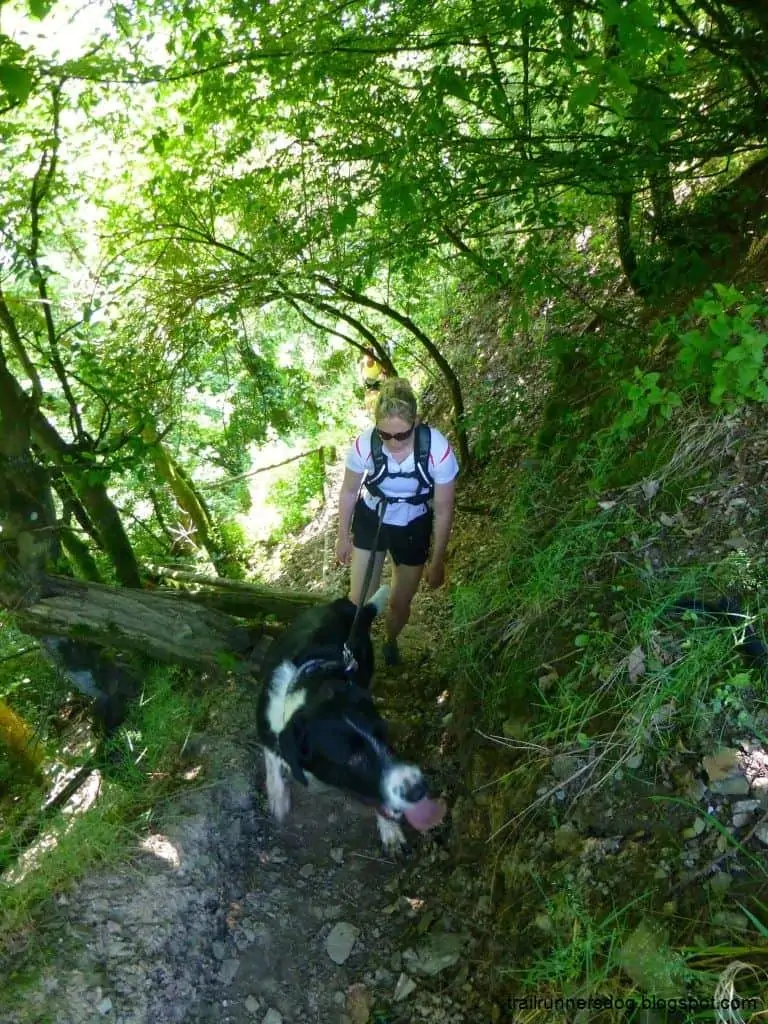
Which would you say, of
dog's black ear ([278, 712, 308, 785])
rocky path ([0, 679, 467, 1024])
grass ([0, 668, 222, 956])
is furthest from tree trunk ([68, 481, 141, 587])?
dog's black ear ([278, 712, 308, 785])

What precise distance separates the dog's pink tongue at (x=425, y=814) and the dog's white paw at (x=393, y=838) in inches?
8.8

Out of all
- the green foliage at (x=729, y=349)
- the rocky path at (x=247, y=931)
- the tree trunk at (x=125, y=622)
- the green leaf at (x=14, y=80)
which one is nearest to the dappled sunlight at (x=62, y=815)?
the rocky path at (x=247, y=931)

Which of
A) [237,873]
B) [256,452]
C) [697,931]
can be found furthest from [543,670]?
[256,452]

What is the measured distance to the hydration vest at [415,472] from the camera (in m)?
3.28

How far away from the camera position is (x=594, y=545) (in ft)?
9.87

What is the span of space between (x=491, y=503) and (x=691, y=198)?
2.56 m

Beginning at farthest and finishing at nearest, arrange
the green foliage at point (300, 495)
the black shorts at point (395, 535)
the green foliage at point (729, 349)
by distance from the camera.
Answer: the green foliage at point (300, 495) < the black shorts at point (395, 535) < the green foliage at point (729, 349)

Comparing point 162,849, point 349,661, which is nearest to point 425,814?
point 349,661

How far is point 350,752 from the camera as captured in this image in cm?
280

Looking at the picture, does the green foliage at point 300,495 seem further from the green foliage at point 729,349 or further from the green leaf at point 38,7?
the green leaf at point 38,7

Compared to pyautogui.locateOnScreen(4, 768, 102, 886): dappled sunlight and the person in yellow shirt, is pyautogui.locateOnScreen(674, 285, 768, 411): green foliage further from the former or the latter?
the person in yellow shirt

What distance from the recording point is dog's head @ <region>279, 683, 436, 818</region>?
2725 millimetres

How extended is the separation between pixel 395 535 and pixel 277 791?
4.63 feet

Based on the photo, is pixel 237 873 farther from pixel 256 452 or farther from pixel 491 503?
pixel 256 452
